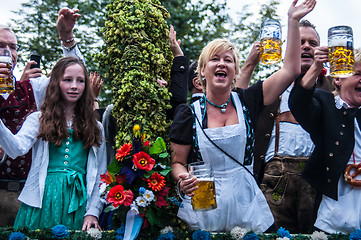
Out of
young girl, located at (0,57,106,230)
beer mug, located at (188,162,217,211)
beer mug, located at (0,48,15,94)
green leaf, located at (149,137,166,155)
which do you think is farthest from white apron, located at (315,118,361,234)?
beer mug, located at (0,48,15,94)

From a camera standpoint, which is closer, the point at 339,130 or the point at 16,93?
the point at 339,130

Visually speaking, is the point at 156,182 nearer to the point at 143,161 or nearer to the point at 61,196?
the point at 143,161

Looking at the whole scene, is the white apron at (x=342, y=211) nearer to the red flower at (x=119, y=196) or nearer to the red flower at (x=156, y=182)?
the red flower at (x=156, y=182)

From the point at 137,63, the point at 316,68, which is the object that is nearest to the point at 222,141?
the point at 316,68

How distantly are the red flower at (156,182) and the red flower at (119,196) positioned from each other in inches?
5.5

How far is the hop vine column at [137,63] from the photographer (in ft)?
A: 11.8

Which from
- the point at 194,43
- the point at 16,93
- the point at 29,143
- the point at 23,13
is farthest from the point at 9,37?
the point at 23,13

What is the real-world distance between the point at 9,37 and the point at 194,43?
9.92m

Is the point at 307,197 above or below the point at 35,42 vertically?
below

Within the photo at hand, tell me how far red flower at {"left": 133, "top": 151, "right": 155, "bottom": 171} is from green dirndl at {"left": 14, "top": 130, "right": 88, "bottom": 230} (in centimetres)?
85

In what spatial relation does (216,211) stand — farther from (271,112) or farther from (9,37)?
(9,37)

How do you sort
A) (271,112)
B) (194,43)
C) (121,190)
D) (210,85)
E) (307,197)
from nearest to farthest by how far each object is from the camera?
(121,190) → (210,85) → (307,197) → (271,112) → (194,43)

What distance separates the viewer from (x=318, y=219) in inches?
129

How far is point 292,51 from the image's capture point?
3000 mm
